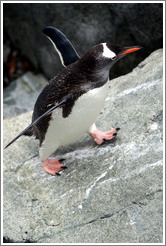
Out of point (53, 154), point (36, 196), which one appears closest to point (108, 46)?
point (53, 154)

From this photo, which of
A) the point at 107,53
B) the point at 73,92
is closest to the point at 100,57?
the point at 107,53

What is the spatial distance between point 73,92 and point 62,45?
0.22 meters

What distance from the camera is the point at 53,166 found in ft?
4.65

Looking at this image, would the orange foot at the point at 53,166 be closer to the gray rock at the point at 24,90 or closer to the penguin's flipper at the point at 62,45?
the penguin's flipper at the point at 62,45

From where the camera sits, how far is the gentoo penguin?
1189 mm

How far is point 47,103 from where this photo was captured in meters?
1.23

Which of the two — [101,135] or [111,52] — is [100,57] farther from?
[101,135]

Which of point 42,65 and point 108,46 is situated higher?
point 108,46

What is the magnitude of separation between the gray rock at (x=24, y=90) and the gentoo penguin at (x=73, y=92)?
117 centimetres

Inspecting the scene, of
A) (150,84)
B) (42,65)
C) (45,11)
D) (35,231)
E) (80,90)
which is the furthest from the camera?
(42,65)

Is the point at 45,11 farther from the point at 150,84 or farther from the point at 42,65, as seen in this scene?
the point at 150,84

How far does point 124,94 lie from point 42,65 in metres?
1.08

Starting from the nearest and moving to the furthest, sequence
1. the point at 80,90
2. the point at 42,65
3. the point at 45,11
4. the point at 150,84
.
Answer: the point at 80,90 → the point at 150,84 → the point at 45,11 → the point at 42,65

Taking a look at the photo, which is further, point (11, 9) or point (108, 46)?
point (11, 9)
